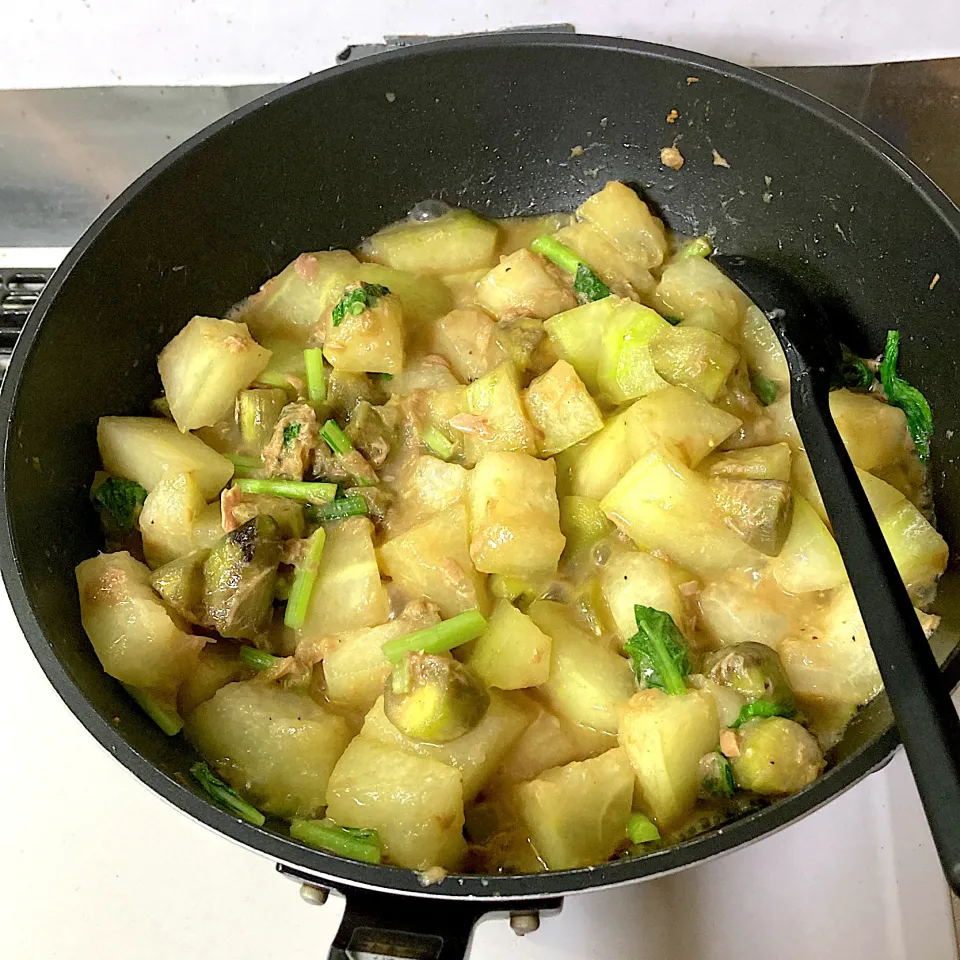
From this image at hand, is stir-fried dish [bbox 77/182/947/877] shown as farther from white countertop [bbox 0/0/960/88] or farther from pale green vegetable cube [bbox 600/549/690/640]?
white countertop [bbox 0/0/960/88]

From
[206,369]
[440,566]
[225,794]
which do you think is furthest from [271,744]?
[206,369]

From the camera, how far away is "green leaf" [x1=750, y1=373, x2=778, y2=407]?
1.71 metres

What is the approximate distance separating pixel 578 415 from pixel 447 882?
82cm

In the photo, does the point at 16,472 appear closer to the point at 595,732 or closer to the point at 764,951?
the point at 595,732

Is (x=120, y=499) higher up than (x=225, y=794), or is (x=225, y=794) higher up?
(x=120, y=499)

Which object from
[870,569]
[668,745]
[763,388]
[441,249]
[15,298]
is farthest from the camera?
[15,298]

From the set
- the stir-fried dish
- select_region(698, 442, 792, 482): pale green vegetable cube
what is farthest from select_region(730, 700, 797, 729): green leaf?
select_region(698, 442, 792, 482): pale green vegetable cube

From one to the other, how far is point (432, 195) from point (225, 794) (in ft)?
4.20

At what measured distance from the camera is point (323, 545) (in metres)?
1.56

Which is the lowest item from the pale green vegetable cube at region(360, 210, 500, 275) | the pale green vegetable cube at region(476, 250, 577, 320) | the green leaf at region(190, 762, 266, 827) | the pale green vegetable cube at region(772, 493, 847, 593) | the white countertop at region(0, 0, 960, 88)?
the green leaf at region(190, 762, 266, 827)

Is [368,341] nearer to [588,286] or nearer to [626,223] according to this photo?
[588,286]

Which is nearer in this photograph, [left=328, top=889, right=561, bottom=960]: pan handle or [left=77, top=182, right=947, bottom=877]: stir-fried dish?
[left=328, top=889, right=561, bottom=960]: pan handle

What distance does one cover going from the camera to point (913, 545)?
1.41 metres

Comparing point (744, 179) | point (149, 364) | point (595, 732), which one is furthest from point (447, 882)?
point (744, 179)
